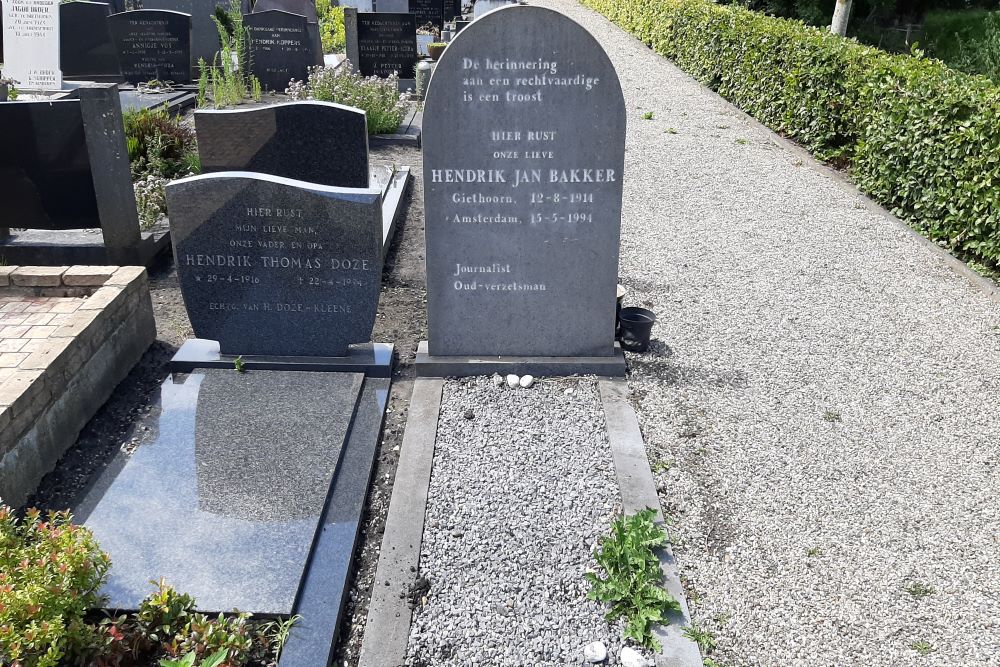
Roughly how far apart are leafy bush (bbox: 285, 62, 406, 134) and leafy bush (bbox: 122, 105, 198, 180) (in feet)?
7.23

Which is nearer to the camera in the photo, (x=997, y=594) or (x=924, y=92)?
(x=997, y=594)

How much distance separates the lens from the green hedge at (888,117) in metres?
7.01

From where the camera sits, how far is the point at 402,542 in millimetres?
3617

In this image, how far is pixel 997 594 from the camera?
3.45 metres

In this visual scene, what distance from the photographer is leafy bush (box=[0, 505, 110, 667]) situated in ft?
8.30

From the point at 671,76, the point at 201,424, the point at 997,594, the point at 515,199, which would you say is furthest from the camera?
the point at 671,76

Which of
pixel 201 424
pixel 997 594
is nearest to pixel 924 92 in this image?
pixel 997 594

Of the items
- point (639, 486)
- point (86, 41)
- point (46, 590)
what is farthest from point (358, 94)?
point (46, 590)

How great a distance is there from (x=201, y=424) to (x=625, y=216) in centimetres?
519

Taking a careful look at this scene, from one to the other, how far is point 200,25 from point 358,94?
5.83 m

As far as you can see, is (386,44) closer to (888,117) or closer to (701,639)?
(888,117)

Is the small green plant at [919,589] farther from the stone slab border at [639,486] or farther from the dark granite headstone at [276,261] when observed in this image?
the dark granite headstone at [276,261]

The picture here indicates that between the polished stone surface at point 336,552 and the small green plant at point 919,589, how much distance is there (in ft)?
7.72

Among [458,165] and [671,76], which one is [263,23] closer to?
[671,76]
